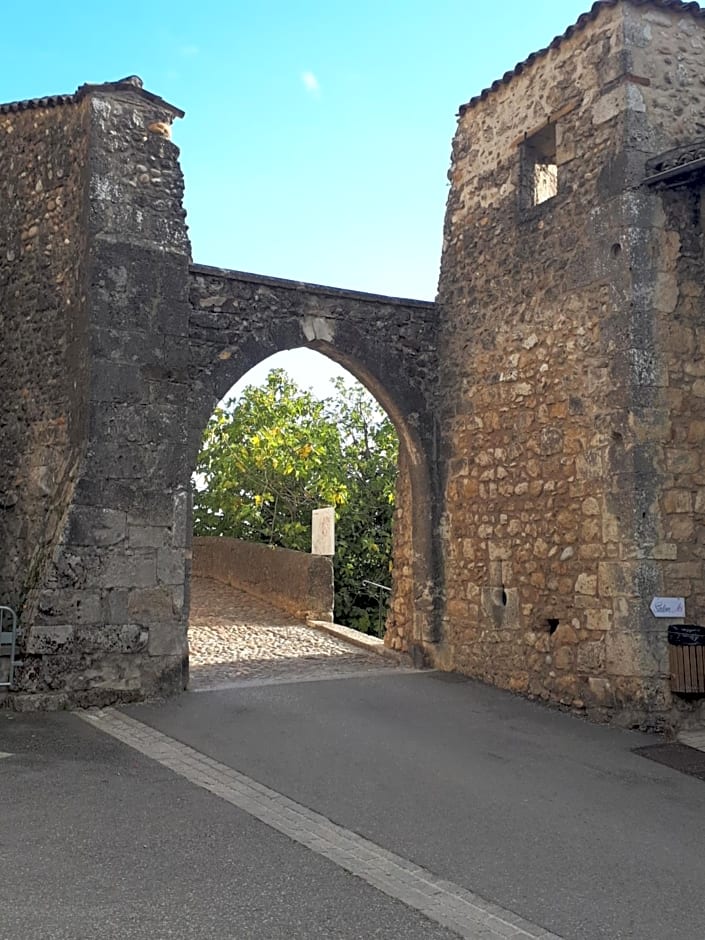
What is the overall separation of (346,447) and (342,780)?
1285cm

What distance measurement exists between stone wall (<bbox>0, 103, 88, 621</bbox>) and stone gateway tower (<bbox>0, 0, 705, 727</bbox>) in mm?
28

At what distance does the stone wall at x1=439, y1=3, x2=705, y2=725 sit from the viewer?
7.06 meters

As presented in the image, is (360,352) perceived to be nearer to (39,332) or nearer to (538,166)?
(538,166)

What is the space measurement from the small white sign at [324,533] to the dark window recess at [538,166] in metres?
6.28

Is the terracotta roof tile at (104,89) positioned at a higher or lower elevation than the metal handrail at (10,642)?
higher

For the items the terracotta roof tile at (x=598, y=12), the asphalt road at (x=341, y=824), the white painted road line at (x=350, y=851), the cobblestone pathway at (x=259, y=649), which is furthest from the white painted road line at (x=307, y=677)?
the terracotta roof tile at (x=598, y=12)

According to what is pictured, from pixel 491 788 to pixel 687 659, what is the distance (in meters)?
2.28

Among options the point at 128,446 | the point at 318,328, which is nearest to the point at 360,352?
the point at 318,328

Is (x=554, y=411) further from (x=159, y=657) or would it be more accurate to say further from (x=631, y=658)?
(x=159, y=657)

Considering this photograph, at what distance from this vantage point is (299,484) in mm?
16875

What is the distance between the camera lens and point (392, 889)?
382 cm

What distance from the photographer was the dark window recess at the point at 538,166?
8.43m

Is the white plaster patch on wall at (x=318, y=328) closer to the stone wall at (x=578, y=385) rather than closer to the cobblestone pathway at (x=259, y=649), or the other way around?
the stone wall at (x=578, y=385)

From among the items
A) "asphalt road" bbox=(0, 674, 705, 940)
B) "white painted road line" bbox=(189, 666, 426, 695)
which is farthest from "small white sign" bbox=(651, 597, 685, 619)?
"white painted road line" bbox=(189, 666, 426, 695)
